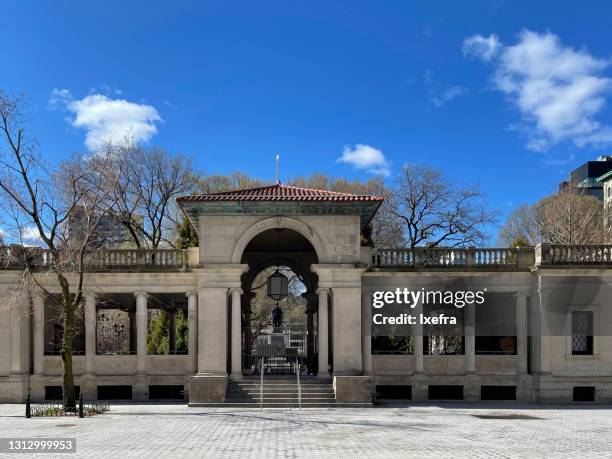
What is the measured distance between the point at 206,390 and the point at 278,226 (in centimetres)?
742

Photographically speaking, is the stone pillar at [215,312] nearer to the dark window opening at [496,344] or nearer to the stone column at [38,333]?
the stone column at [38,333]

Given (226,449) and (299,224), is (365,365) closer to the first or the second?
(299,224)

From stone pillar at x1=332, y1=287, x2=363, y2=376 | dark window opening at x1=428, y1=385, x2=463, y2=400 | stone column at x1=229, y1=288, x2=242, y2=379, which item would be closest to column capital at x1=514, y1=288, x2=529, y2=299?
dark window opening at x1=428, y1=385, x2=463, y2=400

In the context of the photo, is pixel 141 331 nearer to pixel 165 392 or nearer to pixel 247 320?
pixel 165 392

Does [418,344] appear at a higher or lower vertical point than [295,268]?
lower

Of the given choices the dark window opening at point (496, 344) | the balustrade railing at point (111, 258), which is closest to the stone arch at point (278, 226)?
the balustrade railing at point (111, 258)

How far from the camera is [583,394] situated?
29.9 meters

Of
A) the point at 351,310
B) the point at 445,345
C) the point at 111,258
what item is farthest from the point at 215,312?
the point at 445,345

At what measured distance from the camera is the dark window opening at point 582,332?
30266 millimetres

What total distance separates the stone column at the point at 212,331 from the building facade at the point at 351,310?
6 cm

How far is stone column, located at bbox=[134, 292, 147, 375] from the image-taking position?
1190 inches

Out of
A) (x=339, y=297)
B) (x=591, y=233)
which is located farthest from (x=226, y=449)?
(x=591, y=233)

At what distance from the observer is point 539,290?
29906mm

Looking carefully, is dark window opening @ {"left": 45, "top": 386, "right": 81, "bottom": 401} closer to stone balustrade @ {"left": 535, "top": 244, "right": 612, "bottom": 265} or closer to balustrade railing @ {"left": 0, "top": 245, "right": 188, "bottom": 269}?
balustrade railing @ {"left": 0, "top": 245, "right": 188, "bottom": 269}
